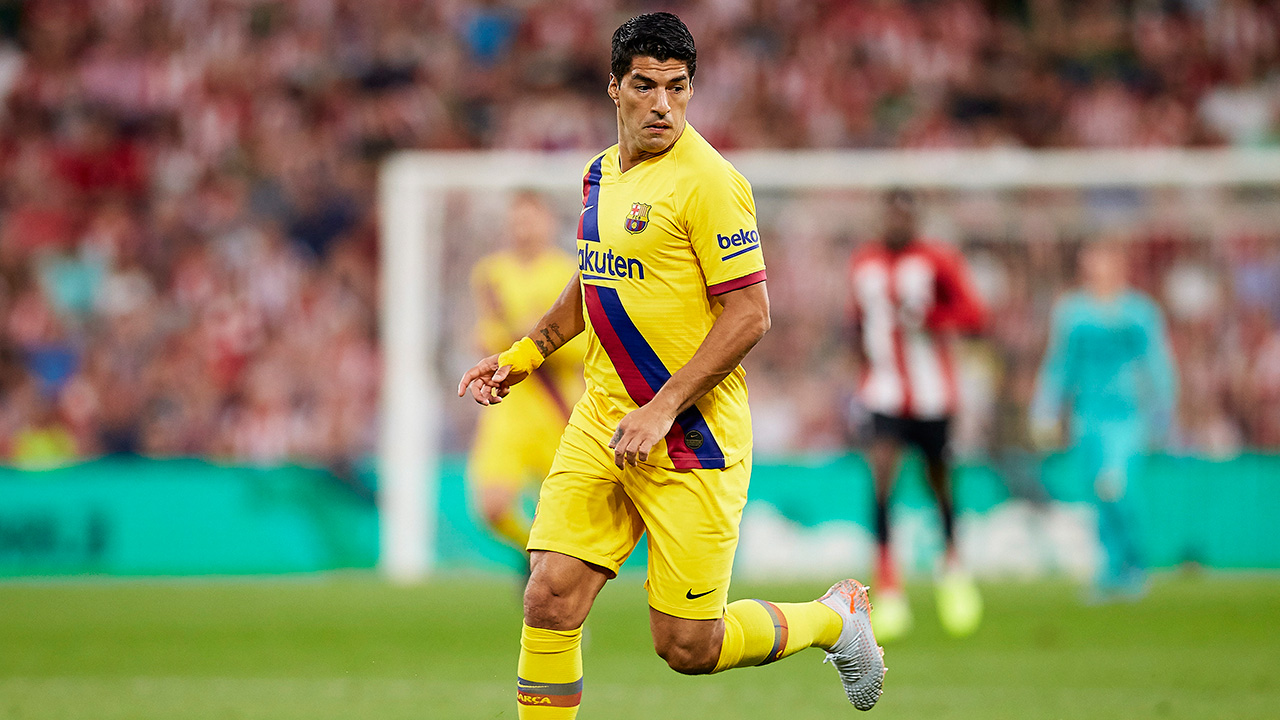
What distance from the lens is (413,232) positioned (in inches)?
585

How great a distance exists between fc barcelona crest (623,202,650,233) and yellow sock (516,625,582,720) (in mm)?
1242

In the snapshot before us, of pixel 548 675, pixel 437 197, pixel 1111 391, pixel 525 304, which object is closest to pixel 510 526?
pixel 525 304

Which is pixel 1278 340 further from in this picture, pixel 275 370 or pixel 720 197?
pixel 720 197

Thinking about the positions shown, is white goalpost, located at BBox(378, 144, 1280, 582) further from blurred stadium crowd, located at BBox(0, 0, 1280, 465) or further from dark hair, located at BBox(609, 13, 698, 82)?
dark hair, located at BBox(609, 13, 698, 82)

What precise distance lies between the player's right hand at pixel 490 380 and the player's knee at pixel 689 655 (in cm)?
97

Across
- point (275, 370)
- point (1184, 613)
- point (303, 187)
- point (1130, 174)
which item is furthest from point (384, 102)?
point (1184, 613)

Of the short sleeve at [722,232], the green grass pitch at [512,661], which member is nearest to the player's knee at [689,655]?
the short sleeve at [722,232]

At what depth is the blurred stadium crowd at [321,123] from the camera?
55.0ft

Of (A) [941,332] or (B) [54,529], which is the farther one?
(B) [54,529]

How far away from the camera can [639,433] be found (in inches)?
180

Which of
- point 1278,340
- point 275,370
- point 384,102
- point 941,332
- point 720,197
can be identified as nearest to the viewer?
point 720,197

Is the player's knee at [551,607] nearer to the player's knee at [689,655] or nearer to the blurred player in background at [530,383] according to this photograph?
the player's knee at [689,655]

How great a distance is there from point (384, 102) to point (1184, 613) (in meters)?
12.0

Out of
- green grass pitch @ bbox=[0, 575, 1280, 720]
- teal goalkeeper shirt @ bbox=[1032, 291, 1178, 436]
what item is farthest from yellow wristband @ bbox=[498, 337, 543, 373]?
teal goalkeeper shirt @ bbox=[1032, 291, 1178, 436]
